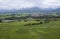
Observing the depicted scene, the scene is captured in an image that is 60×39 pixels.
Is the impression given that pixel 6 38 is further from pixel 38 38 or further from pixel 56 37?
pixel 56 37

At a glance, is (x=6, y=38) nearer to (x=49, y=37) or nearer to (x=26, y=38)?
(x=26, y=38)

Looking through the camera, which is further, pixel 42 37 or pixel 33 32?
pixel 33 32

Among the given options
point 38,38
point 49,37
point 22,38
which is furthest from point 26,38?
point 49,37

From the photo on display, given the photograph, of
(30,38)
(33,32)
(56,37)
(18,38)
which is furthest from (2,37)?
(56,37)

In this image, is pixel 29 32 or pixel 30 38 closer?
pixel 30 38

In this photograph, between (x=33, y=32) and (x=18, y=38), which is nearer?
(x=18, y=38)

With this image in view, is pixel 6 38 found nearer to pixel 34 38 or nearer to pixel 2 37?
pixel 2 37

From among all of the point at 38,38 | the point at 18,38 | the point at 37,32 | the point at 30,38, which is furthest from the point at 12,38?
the point at 37,32

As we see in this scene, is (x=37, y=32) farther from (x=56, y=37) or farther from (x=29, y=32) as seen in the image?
(x=56, y=37)
